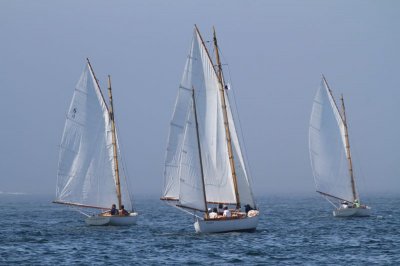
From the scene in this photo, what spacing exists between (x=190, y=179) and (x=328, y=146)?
3702cm

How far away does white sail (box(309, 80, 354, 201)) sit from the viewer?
98.2m

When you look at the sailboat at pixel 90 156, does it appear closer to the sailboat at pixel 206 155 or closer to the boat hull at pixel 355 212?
the sailboat at pixel 206 155

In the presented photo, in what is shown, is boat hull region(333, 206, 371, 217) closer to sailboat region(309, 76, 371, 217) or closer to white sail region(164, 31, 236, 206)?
sailboat region(309, 76, 371, 217)

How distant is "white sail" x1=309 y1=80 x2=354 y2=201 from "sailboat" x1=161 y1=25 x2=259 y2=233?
97.5 ft

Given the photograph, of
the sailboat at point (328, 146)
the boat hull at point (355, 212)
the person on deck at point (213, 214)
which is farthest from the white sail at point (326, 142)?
the person on deck at point (213, 214)

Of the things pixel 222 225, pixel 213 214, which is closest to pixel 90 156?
pixel 213 214

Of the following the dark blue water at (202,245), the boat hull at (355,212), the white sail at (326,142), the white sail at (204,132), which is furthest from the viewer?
the white sail at (326,142)

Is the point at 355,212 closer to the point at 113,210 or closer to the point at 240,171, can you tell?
the point at 113,210

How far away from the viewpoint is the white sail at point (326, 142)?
98.2 m

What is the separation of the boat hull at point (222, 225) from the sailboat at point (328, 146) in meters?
33.5

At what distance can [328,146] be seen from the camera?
98.9 meters

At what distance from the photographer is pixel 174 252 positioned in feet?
186

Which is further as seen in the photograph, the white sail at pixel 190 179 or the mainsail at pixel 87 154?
the mainsail at pixel 87 154

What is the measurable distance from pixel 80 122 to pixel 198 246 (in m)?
26.5
